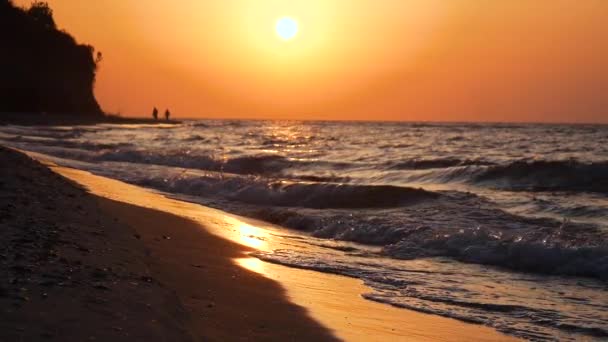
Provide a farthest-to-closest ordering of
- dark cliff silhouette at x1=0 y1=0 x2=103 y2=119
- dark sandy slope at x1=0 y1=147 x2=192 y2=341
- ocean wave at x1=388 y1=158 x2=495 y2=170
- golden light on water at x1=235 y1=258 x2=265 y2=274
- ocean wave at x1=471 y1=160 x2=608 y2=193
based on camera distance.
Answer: dark cliff silhouette at x1=0 y1=0 x2=103 y2=119 → ocean wave at x1=388 y1=158 x2=495 y2=170 → ocean wave at x1=471 y1=160 x2=608 y2=193 → golden light on water at x1=235 y1=258 x2=265 y2=274 → dark sandy slope at x1=0 y1=147 x2=192 y2=341

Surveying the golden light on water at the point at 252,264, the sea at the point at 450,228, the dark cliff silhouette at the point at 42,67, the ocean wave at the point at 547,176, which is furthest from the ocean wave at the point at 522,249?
the dark cliff silhouette at the point at 42,67

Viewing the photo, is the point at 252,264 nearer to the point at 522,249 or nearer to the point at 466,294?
the point at 466,294

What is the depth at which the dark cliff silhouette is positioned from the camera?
74750mm

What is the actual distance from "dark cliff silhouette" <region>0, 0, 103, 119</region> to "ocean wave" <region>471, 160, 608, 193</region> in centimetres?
5975

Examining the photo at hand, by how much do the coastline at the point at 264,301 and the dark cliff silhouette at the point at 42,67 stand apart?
68.0 metres

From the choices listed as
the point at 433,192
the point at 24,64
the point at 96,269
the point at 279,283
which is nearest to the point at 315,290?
the point at 279,283

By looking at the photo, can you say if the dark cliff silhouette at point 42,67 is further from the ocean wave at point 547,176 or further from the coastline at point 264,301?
the coastline at point 264,301

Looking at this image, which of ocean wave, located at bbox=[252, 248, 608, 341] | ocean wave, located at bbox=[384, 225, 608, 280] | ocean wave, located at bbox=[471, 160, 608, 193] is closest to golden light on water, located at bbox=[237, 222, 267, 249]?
ocean wave, located at bbox=[252, 248, 608, 341]

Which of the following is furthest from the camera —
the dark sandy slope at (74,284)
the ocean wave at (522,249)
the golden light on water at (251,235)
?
the golden light on water at (251,235)

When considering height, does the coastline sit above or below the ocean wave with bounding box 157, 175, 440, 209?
below

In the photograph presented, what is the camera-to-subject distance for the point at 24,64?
7694cm

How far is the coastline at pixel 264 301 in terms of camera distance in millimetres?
5895

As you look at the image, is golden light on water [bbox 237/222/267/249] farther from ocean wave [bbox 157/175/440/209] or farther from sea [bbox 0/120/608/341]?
ocean wave [bbox 157/175/440/209]

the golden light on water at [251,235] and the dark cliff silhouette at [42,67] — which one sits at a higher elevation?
the dark cliff silhouette at [42,67]
